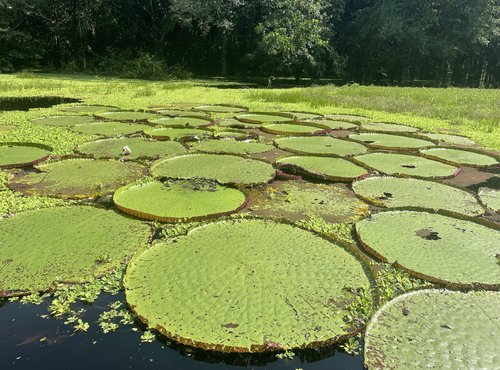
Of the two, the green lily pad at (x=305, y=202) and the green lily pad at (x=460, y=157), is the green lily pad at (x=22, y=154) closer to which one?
the green lily pad at (x=305, y=202)

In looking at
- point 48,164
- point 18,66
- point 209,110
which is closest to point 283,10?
point 209,110

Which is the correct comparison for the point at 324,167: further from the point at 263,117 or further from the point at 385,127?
the point at 263,117

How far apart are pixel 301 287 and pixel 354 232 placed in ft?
2.70

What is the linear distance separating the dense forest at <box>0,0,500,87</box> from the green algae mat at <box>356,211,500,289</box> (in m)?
13.2

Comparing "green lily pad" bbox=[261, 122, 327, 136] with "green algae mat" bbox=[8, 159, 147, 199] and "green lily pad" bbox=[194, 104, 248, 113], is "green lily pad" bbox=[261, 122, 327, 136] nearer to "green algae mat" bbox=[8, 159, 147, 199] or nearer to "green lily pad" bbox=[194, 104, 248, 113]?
"green lily pad" bbox=[194, 104, 248, 113]

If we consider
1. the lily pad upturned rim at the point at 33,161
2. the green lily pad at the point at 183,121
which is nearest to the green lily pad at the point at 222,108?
the green lily pad at the point at 183,121

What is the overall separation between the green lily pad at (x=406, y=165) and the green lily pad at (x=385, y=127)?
163 centimetres

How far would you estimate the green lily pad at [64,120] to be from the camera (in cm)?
575

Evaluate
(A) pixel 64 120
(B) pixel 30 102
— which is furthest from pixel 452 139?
(B) pixel 30 102

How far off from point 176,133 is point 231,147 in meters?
1.03

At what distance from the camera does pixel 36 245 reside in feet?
7.34

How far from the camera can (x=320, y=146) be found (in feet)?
15.8

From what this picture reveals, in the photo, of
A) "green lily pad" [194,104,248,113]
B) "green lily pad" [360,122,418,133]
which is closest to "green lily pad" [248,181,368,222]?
"green lily pad" [360,122,418,133]

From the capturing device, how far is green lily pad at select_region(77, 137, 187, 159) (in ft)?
13.8
